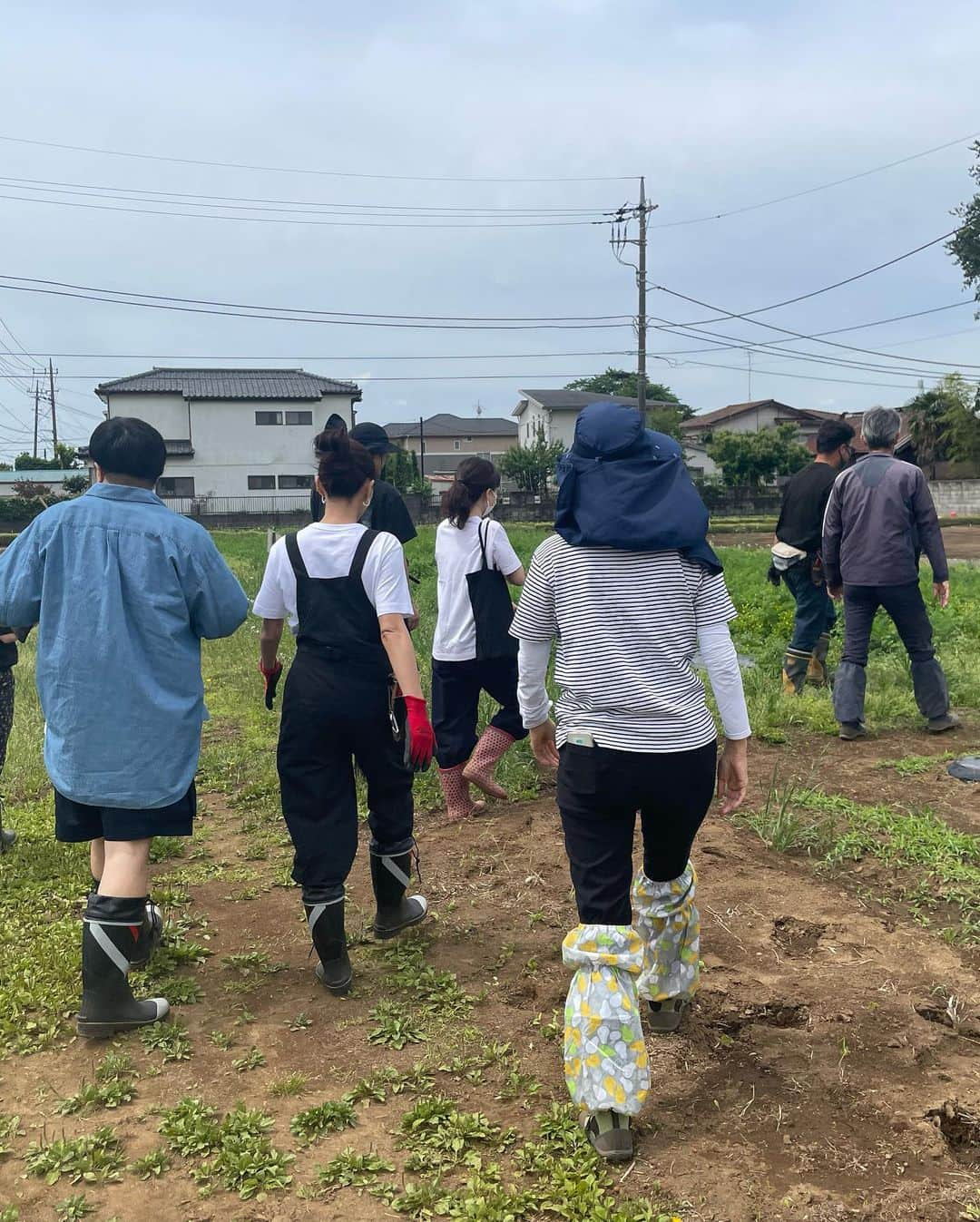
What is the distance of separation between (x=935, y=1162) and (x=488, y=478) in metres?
3.55

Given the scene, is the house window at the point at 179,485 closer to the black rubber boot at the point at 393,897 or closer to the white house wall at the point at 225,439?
the white house wall at the point at 225,439

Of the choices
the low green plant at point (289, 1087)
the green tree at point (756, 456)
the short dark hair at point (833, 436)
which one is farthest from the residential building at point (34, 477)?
the low green plant at point (289, 1087)

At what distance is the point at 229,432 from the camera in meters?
47.9

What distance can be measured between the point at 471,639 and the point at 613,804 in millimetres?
2596

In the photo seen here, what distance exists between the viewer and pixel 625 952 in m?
2.53

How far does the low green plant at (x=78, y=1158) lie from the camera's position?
2.47 meters

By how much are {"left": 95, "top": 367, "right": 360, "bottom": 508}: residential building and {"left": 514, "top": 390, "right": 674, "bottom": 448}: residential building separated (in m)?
17.7

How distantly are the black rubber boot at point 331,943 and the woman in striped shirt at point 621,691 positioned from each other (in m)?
1.05

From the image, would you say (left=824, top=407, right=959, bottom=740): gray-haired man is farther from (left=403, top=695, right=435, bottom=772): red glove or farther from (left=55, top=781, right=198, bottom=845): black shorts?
(left=55, top=781, right=198, bottom=845): black shorts

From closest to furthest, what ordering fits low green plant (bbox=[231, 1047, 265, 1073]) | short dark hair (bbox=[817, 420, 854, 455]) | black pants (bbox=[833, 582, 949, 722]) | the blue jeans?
low green plant (bbox=[231, 1047, 265, 1073])
black pants (bbox=[833, 582, 949, 722])
short dark hair (bbox=[817, 420, 854, 455])
the blue jeans

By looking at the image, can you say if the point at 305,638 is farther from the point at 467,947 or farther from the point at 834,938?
the point at 834,938

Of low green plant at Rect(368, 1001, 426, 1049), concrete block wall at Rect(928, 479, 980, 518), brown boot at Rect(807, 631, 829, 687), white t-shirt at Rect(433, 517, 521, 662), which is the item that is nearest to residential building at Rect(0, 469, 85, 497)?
concrete block wall at Rect(928, 479, 980, 518)

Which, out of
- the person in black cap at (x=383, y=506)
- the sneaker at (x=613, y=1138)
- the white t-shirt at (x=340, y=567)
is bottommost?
the sneaker at (x=613, y=1138)

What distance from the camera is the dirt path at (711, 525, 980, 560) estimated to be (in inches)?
880
